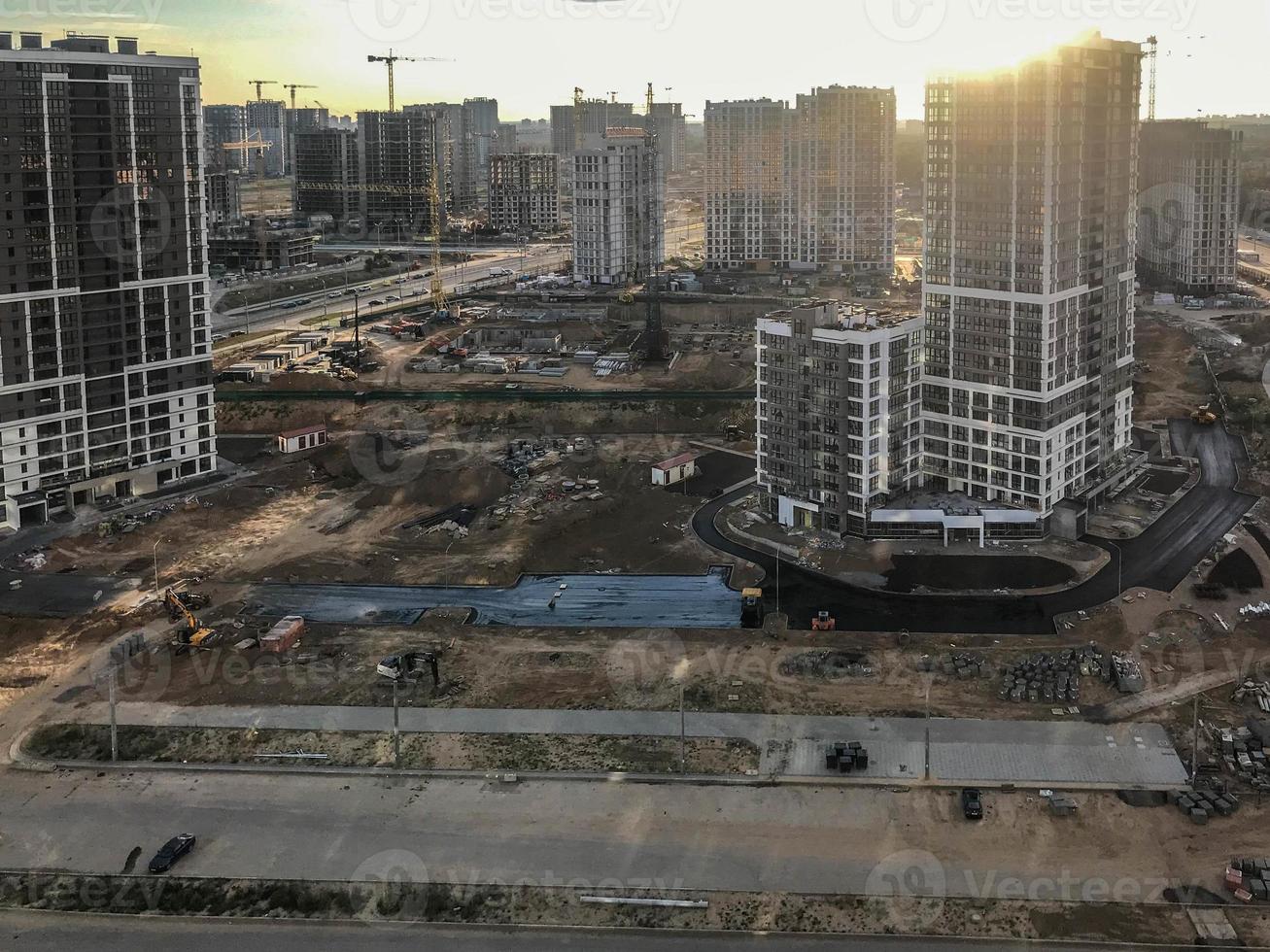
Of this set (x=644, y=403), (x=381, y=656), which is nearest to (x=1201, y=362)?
(x=644, y=403)

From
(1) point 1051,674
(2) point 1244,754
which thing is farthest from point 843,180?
(2) point 1244,754

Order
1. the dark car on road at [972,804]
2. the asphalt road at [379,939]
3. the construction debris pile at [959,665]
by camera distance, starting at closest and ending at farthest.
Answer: the asphalt road at [379,939] → the dark car on road at [972,804] → the construction debris pile at [959,665]

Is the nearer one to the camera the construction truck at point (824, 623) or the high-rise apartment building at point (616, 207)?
the construction truck at point (824, 623)

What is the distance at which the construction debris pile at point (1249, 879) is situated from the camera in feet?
107

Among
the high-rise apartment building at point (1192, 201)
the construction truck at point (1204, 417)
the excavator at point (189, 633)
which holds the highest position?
the high-rise apartment building at point (1192, 201)

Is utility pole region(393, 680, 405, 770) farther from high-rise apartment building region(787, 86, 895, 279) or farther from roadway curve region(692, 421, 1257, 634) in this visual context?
high-rise apartment building region(787, 86, 895, 279)

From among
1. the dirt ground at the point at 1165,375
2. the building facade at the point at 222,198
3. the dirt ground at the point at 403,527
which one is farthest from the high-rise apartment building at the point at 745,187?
the dirt ground at the point at 403,527

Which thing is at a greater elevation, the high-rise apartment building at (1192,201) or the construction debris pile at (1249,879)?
the high-rise apartment building at (1192,201)

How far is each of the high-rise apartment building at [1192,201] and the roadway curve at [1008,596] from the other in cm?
7248

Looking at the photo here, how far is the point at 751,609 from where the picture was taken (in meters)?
52.1

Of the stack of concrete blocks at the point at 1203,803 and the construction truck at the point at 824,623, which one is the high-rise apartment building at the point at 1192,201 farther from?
the stack of concrete blocks at the point at 1203,803

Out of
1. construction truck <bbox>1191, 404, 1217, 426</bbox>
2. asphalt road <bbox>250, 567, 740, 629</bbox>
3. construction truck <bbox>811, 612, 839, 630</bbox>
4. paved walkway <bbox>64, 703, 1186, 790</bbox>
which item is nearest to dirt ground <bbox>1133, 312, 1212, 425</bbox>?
construction truck <bbox>1191, 404, 1217, 426</bbox>

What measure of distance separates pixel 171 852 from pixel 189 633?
1669cm

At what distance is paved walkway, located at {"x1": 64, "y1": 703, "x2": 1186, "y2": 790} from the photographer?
3906 centimetres
